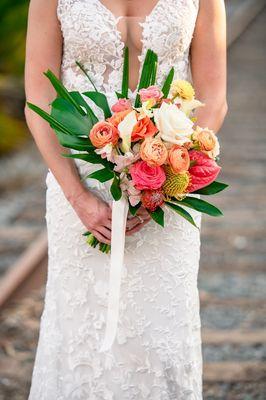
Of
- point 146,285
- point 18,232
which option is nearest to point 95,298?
point 146,285

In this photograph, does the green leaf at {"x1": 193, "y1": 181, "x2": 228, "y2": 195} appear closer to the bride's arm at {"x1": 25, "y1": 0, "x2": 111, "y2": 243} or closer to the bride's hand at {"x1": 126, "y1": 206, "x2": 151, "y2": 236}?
the bride's hand at {"x1": 126, "y1": 206, "x2": 151, "y2": 236}

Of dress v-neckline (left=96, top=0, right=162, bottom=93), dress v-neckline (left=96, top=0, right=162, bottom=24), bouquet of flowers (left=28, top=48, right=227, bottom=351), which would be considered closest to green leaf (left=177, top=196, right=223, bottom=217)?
bouquet of flowers (left=28, top=48, right=227, bottom=351)

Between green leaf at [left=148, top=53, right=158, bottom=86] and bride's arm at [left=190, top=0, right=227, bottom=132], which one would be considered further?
bride's arm at [left=190, top=0, right=227, bottom=132]

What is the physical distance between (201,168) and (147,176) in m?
0.21

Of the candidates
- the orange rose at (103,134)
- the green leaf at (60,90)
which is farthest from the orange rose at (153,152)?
the green leaf at (60,90)

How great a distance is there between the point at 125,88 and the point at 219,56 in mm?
416

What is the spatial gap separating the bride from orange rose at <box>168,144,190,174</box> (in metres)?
0.31

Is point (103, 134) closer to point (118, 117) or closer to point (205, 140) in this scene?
point (118, 117)

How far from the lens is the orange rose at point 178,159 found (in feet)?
10.1

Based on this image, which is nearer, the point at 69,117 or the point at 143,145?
the point at 143,145

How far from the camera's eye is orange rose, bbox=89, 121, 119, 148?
309 cm

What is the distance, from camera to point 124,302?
11.5 feet

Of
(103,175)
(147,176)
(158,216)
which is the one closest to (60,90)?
(103,175)

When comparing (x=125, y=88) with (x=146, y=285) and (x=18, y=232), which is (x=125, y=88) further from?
(x=18, y=232)
